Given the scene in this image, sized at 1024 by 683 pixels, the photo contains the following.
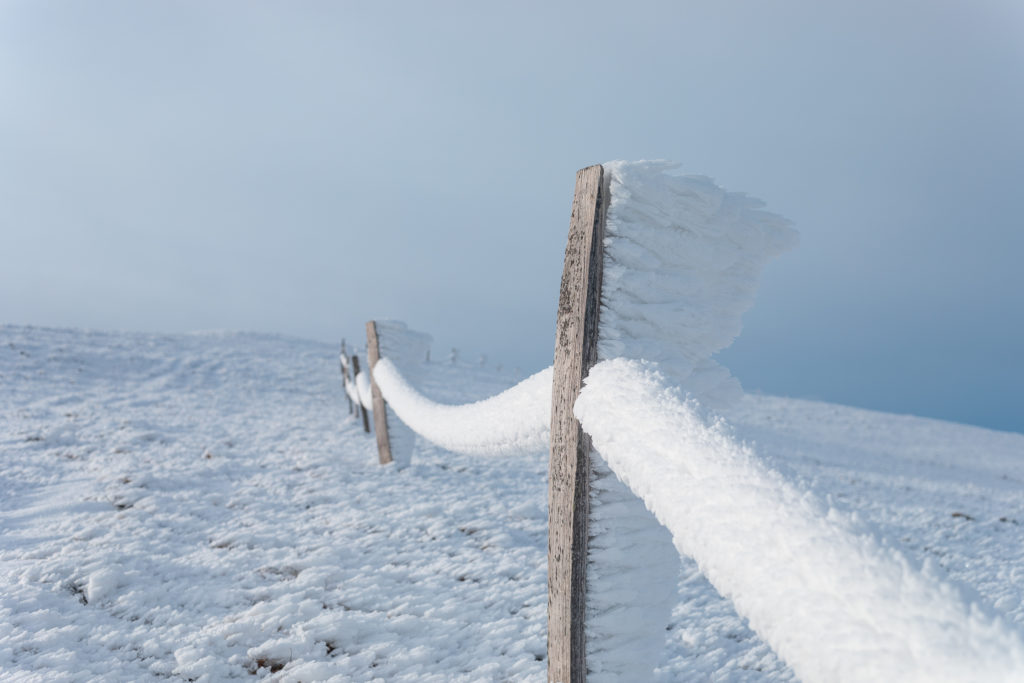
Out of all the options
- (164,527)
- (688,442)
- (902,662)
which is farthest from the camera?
(164,527)

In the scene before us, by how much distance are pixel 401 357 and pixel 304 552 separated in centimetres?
217

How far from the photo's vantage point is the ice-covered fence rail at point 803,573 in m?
0.56

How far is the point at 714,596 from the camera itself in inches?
101

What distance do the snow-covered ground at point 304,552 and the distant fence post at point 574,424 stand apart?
45cm

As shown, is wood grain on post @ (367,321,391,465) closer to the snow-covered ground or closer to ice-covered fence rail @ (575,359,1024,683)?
the snow-covered ground

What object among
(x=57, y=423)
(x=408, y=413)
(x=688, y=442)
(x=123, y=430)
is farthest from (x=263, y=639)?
(x=57, y=423)

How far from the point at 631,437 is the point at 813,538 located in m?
0.39

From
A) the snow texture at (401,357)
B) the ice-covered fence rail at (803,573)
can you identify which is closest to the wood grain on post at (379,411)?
the snow texture at (401,357)

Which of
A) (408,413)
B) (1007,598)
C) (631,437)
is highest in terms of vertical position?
(631,437)

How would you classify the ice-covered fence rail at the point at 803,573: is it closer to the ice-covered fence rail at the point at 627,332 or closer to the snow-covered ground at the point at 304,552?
the snow-covered ground at the point at 304,552

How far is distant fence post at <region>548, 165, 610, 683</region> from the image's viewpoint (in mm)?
1308

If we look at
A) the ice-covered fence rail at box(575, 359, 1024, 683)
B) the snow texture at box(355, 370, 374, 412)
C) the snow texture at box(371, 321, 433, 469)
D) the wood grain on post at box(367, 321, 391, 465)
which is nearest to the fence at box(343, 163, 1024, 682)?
the ice-covered fence rail at box(575, 359, 1024, 683)

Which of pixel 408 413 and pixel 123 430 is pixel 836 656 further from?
pixel 123 430

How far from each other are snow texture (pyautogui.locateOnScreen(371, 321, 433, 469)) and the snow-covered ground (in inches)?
7.2
